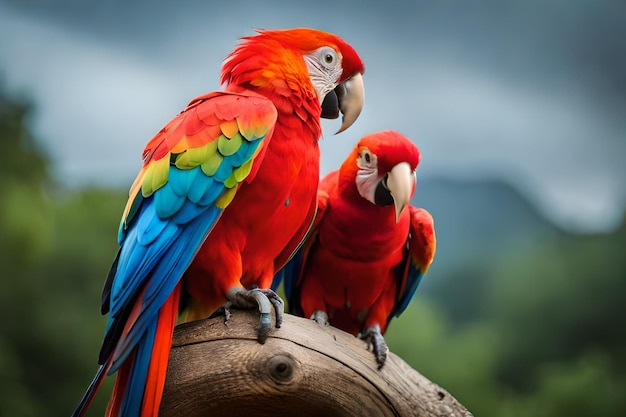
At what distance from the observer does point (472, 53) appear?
3752 mm

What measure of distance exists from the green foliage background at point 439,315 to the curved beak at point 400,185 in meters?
1.92

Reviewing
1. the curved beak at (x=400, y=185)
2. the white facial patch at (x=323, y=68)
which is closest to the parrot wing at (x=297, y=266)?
the curved beak at (x=400, y=185)

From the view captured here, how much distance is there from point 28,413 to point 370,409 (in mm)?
2323

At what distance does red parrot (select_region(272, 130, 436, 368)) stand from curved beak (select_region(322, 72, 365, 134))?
0.14 meters

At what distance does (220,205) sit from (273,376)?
1.25 feet

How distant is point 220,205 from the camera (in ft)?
4.38

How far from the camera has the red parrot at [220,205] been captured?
127 cm

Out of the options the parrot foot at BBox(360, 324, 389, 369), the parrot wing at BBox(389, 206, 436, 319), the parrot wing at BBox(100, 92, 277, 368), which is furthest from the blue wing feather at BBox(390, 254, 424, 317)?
the parrot wing at BBox(100, 92, 277, 368)

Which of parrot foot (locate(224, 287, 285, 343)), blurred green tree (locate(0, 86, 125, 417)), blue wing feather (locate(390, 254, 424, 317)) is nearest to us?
parrot foot (locate(224, 287, 285, 343))

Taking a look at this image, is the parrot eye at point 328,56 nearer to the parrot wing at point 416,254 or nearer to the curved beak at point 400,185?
the curved beak at point 400,185

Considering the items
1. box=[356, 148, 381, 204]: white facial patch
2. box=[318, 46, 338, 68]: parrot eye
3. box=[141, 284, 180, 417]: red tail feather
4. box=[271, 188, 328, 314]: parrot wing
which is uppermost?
box=[318, 46, 338, 68]: parrot eye

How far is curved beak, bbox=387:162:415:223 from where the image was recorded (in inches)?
65.6

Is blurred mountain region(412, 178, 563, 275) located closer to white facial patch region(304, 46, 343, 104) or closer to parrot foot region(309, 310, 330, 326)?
parrot foot region(309, 310, 330, 326)

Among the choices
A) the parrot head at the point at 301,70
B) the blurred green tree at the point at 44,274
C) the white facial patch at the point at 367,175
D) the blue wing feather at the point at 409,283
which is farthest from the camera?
the blurred green tree at the point at 44,274
